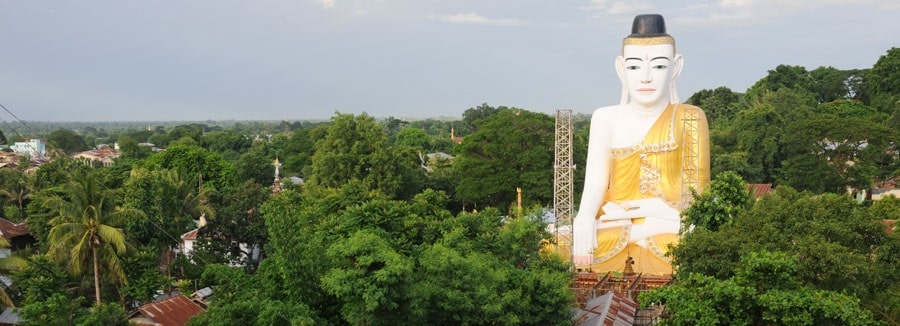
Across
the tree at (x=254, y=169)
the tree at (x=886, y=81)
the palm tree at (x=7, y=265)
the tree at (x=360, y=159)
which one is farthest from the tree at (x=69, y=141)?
the palm tree at (x=7, y=265)

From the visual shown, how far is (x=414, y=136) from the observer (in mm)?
62469

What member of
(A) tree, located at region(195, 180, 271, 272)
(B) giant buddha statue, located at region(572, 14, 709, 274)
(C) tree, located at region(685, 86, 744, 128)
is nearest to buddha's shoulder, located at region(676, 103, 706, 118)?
(B) giant buddha statue, located at region(572, 14, 709, 274)

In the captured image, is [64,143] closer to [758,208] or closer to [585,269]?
[585,269]

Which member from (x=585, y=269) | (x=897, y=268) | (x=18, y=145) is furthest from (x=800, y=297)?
(x=18, y=145)

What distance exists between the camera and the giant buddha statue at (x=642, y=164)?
67.8ft

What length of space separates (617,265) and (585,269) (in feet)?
2.68

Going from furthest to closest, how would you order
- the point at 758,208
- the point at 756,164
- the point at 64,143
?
the point at 64,143
the point at 756,164
the point at 758,208

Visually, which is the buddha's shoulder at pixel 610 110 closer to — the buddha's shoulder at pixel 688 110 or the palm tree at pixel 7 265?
the buddha's shoulder at pixel 688 110

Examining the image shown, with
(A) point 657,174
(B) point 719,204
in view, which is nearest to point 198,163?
(A) point 657,174

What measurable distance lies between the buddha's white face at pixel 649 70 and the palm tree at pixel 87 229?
1213 cm

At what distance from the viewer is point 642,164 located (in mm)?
21203

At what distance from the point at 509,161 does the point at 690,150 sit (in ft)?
39.2

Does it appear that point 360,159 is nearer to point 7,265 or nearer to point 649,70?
point 649,70

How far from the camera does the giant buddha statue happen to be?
814 inches
